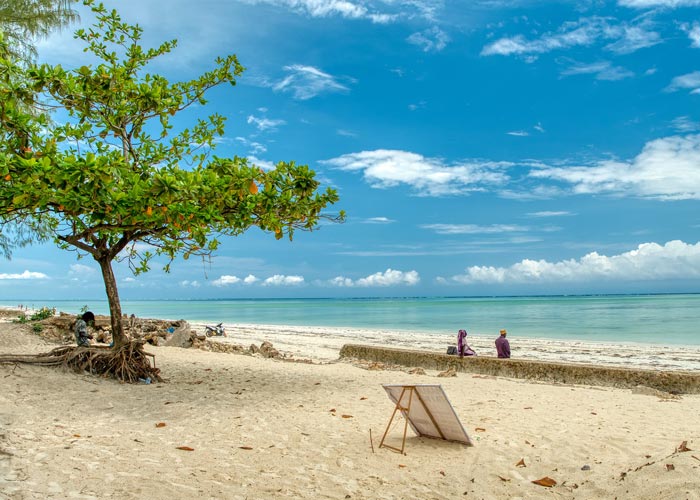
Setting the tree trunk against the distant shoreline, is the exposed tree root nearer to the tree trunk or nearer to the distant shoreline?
the tree trunk

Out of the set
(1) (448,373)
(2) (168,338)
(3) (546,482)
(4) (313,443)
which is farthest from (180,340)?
(3) (546,482)

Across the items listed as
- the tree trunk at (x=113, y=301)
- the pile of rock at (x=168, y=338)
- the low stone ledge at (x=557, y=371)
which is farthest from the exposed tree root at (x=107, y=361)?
the low stone ledge at (x=557, y=371)

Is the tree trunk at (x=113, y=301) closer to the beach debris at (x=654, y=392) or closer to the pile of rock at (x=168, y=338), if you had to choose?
the pile of rock at (x=168, y=338)

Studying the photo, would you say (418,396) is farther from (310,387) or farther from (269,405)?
(310,387)

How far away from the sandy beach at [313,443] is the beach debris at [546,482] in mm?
84

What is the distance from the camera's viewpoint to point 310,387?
9.87m

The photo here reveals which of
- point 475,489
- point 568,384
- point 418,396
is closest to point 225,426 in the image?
point 418,396

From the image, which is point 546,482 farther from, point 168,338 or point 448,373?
point 168,338

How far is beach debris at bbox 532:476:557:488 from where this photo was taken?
507cm

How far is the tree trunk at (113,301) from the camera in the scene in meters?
10.0

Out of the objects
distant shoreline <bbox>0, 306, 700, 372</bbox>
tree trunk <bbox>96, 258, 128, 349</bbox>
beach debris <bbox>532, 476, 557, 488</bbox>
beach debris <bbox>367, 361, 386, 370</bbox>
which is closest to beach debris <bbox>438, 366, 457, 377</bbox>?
beach debris <bbox>367, 361, 386, 370</bbox>

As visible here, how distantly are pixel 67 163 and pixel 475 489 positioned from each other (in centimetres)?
597

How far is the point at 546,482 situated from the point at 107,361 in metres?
7.95

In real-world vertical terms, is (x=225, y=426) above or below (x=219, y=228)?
below
